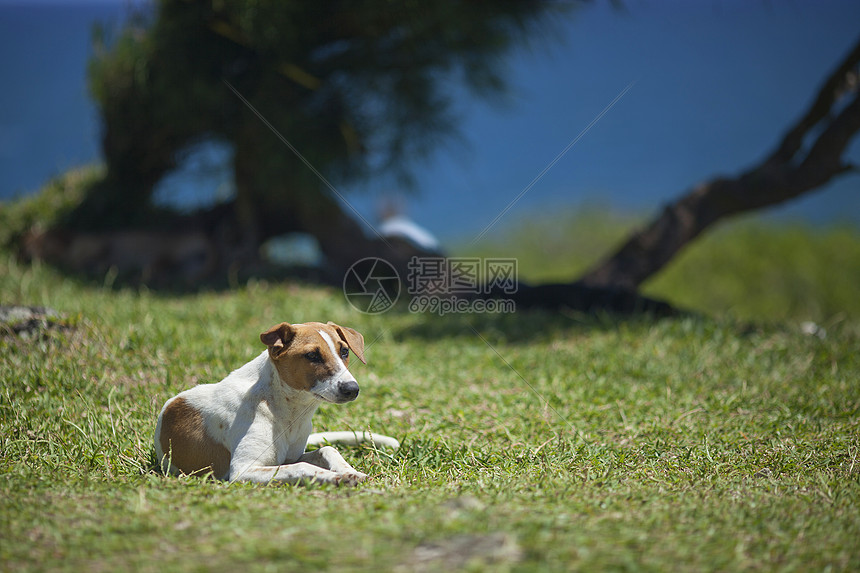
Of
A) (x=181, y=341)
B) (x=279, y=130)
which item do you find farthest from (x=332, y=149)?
(x=181, y=341)

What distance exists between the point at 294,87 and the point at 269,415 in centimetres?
552

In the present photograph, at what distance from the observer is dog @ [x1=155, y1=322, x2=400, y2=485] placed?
9.84ft

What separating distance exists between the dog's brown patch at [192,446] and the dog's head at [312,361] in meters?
0.44

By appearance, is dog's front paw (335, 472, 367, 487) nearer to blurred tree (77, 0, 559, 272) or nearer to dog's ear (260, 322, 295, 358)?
dog's ear (260, 322, 295, 358)

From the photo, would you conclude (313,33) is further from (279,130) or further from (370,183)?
(370,183)

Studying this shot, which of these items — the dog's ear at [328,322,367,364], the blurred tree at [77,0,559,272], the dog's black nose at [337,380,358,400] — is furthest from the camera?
the blurred tree at [77,0,559,272]

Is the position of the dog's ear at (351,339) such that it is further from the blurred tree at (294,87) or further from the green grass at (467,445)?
the blurred tree at (294,87)

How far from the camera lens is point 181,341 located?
489 cm

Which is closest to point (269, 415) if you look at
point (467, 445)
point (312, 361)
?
point (312, 361)

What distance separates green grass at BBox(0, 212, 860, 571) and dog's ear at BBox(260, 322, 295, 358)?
622 mm

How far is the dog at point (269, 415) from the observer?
3000 mm

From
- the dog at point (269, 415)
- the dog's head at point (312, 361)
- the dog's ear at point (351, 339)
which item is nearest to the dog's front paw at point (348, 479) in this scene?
the dog at point (269, 415)

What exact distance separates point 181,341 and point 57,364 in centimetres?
85

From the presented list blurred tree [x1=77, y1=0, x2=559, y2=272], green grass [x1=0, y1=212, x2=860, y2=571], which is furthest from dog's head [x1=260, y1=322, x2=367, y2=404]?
blurred tree [x1=77, y1=0, x2=559, y2=272]
